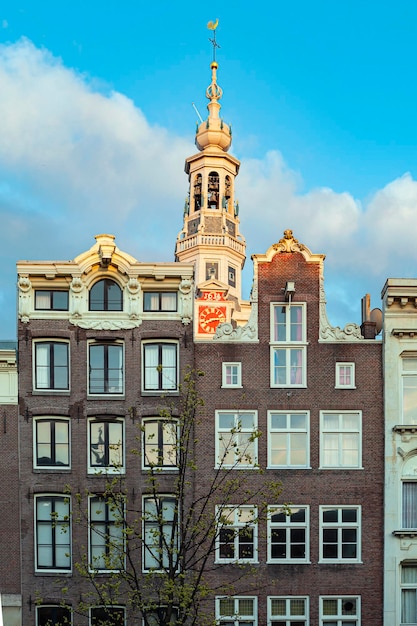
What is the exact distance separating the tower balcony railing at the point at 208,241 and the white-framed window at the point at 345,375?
42.0 metres

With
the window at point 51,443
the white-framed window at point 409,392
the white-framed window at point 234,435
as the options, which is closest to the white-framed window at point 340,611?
the white-framed window at point 234,435

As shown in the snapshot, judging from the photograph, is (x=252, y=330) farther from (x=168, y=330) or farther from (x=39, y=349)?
(x=39, y=349)

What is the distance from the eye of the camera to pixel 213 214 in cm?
7331

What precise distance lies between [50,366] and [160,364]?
14.8 ft

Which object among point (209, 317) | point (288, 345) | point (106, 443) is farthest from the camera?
point (209, 317)

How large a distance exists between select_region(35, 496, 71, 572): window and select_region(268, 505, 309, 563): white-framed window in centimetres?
819

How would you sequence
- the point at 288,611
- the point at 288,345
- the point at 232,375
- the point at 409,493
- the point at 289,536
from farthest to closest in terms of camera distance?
the point at 288,345
the point at 232,375
the point at 409,493
the point at 289,536
the point at 288,611

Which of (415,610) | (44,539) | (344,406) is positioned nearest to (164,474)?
(44,539)

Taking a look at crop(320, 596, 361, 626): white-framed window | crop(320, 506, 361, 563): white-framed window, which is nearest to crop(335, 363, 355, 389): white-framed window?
crop(320, 506, 361, 563): white-framed window

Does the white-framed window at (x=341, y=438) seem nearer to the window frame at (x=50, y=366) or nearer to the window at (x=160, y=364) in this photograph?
the window at (x=160, y=364)

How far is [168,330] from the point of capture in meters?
32.5

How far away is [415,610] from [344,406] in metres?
8.59

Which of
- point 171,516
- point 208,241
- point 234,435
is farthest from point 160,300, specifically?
point 208,241

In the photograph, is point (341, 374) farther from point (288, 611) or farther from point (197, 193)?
point (197, 193)
